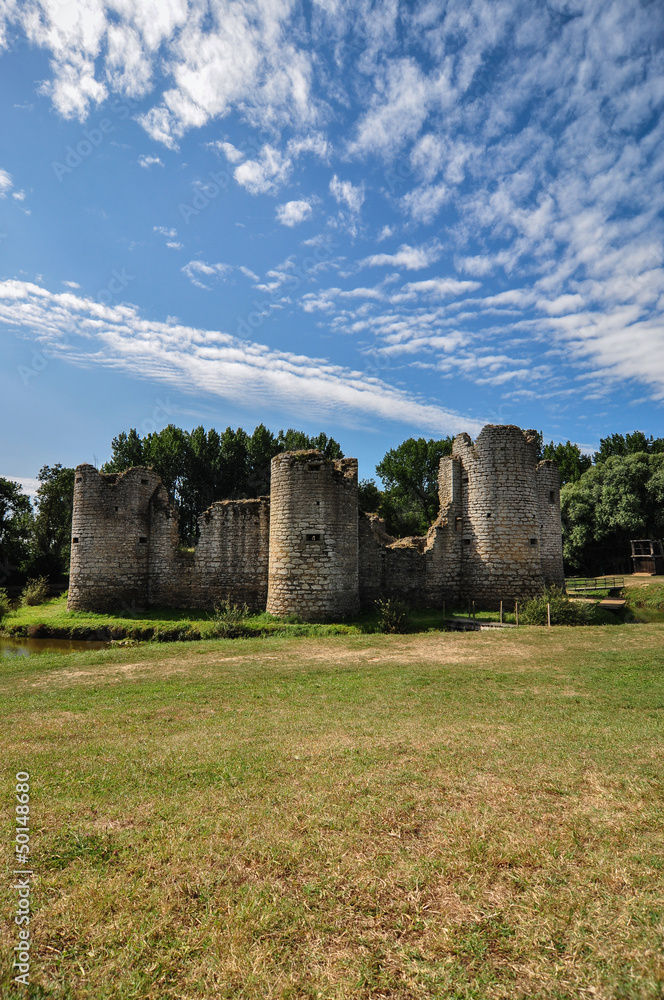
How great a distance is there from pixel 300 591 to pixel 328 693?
9.16 meters

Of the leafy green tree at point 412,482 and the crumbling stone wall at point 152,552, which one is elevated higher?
the leafy green tree at point 412,482

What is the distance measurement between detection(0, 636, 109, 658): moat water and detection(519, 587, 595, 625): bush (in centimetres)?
1545

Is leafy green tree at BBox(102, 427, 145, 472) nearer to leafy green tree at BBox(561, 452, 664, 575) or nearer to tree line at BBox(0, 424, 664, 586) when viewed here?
tree line at BBox(0, 424, 664, 586)

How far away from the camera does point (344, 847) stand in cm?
388

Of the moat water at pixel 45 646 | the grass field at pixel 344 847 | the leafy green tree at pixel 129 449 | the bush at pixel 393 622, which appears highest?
the leafy green tree at pixel 129 449

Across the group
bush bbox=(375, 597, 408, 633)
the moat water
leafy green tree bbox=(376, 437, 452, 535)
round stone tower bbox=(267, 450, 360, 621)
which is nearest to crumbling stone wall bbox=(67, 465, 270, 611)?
round stone tower bbox=(267, 450, 360, 621)

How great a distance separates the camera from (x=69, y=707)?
8375 mm

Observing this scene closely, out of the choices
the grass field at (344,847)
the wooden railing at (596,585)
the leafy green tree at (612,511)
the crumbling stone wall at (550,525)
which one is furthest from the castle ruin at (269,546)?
the leafy green tree at (612,511)

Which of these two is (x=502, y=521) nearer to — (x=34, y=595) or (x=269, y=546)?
(x=269, y=546)

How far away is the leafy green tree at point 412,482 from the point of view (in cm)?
4900

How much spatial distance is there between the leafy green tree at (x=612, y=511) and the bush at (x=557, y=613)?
85.5ft

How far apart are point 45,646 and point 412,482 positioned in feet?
125

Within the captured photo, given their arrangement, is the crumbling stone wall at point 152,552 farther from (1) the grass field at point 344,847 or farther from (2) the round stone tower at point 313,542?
(1) the grass field at point 344,847

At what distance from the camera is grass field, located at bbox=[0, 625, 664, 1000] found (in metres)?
2.76
